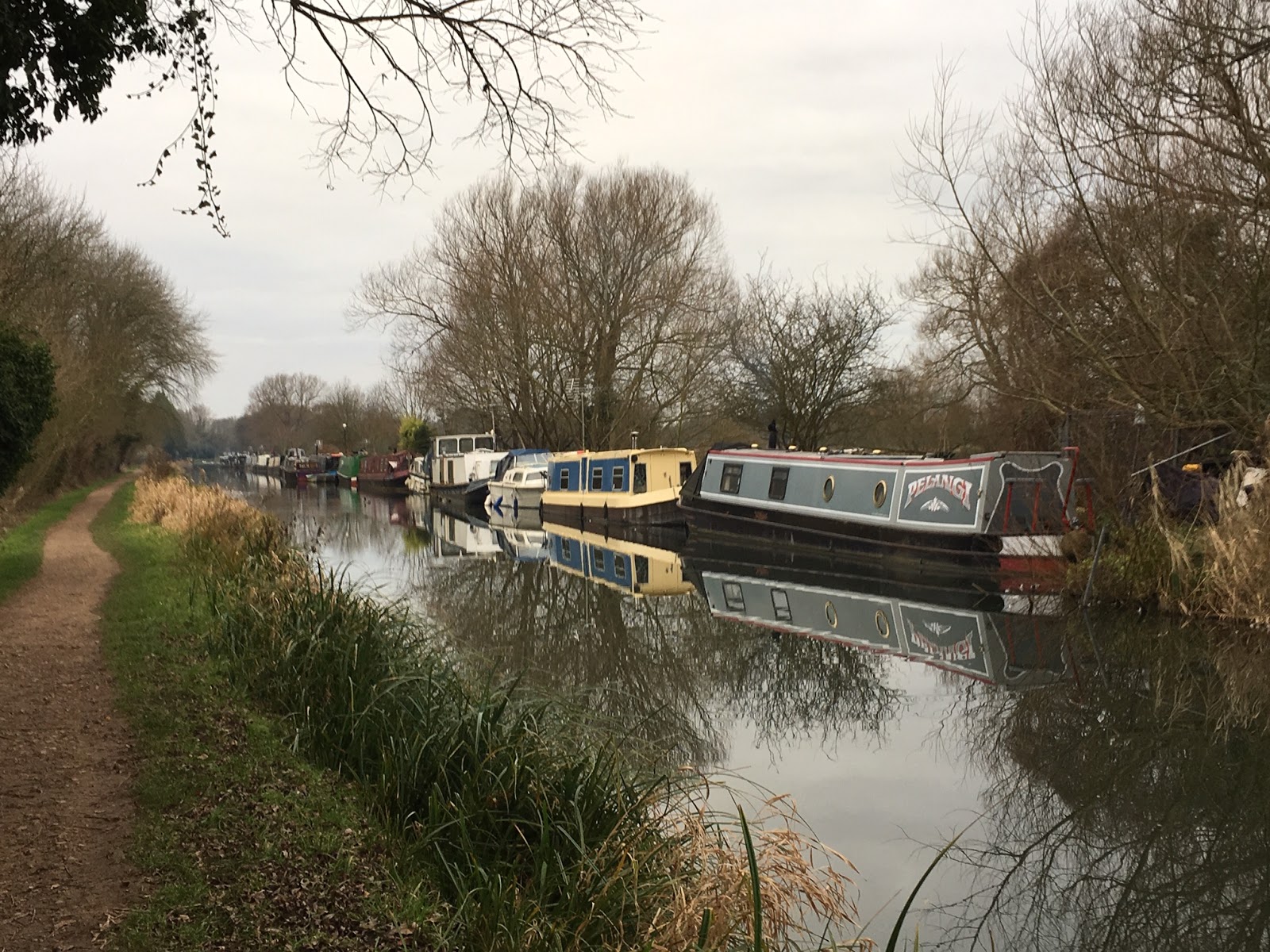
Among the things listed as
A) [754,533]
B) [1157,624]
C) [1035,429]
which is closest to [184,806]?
[1157,624]

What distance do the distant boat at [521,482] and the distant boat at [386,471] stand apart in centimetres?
1313

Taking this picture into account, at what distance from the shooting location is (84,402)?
2192 cm

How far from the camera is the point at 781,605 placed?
13.4 metres

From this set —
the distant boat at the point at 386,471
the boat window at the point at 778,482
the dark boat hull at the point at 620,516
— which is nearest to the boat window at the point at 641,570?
the boat window at the point at 778,482

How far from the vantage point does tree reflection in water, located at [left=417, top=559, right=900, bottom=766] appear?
7.74m

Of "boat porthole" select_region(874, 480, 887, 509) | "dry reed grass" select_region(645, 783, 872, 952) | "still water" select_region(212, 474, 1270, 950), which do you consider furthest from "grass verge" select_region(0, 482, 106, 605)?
"boat porthole" select_region(874, 480, 887, 509)

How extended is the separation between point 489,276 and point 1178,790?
968 inches

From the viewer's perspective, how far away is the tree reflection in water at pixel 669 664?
774 cm

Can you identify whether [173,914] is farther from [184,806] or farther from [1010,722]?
[1010,722]

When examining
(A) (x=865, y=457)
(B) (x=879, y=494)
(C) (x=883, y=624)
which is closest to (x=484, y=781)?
(C) (x=883, y=624)

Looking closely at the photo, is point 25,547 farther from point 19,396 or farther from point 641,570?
point 641,570

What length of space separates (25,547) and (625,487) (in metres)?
13.2

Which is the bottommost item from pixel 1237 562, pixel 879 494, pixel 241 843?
pixel 241 843

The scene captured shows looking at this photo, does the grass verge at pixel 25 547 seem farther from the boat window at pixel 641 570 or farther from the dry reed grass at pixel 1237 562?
the dry reed grass at pixel 1237 562
